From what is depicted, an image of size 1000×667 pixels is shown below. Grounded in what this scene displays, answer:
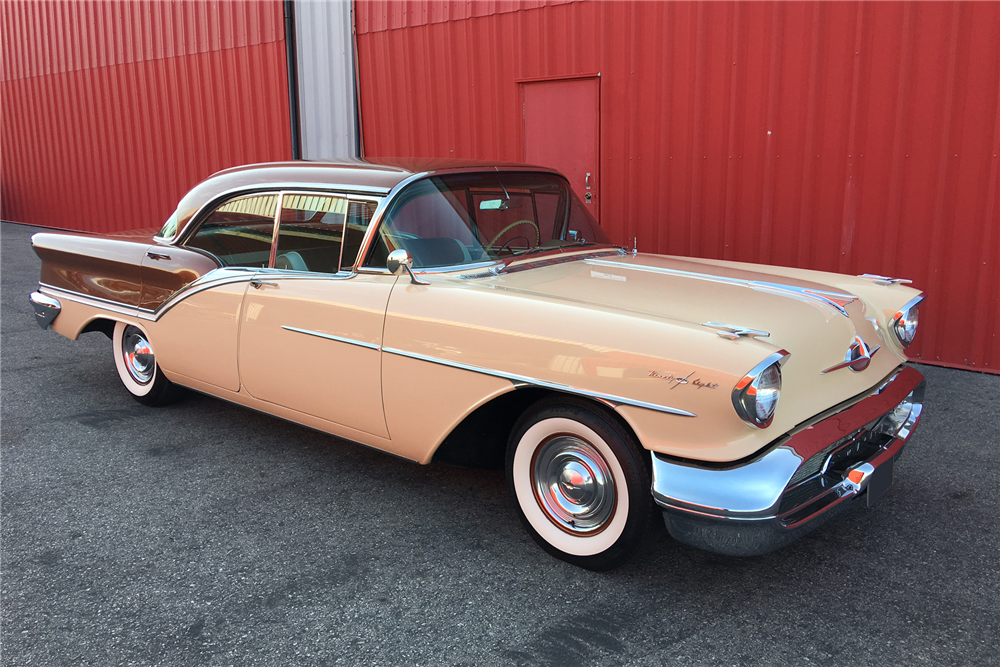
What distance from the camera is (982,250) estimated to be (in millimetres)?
4938

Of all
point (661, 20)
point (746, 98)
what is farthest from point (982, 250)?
point (661, 20)

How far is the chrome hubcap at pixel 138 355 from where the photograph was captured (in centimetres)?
429

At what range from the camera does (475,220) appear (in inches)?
125

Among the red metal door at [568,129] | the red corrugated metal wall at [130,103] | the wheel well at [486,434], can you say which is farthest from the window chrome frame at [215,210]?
the red corrugated metal wall at [130,103]

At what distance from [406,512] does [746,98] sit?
14.2ft

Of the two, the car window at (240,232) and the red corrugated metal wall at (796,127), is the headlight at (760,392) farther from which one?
the red corrugated metal wall at (796,127)

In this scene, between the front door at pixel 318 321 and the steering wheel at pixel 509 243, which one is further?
the steering wheel at pixel 509 243

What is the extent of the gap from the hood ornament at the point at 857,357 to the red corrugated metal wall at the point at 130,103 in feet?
27.0

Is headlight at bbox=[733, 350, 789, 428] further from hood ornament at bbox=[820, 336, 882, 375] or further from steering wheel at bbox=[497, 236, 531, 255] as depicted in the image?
steering wheel at bbox=[497, 236, 531, 255]

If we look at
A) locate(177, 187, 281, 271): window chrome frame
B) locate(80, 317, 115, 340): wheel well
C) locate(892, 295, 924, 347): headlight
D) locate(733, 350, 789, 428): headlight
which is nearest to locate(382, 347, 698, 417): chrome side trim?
locate(733, 350, 789, 428): headlight

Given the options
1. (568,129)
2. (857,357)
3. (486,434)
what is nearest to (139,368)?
(486,434)

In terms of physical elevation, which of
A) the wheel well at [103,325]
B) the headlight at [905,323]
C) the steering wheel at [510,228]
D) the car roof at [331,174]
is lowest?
the wheel well at [103,325]

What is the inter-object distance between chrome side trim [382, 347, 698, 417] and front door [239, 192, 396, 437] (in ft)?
0.65

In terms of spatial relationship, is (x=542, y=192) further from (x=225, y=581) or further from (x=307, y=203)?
(x=225, y=581)
